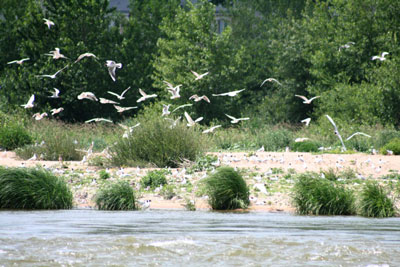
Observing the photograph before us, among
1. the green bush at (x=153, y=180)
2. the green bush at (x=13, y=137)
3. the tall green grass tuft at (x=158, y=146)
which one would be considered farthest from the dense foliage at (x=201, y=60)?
the green bush at (x=153, y=180)

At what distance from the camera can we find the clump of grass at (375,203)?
40.1 ft

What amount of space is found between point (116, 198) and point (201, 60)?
23.5 meters

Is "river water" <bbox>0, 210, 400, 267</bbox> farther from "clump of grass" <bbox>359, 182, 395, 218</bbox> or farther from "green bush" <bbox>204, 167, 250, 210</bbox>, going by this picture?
"green bush" <bbox>204, 167, 250, 210</bbox>

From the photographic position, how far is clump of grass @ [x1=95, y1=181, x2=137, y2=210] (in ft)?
43.0

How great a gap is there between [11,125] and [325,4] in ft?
65.1

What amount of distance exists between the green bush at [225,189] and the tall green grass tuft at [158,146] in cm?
463

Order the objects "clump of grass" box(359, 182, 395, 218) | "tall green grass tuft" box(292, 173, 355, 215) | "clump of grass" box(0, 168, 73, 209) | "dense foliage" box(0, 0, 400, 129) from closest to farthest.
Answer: "clump of grass" box(359, 182, 395, 218)
"tall green grass tuft" box(292, 173, 355, 215)
"clump of grass" box(0, 168, 73, 209)
"dense foliage" box(0, 0, 400, 129)

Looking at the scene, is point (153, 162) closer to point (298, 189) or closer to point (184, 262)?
point (298, 189)

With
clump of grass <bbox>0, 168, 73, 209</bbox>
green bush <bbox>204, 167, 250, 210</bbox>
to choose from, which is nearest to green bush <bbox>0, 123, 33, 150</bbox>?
clump of grass <bbox>0, 168, 73, 209</bbox>

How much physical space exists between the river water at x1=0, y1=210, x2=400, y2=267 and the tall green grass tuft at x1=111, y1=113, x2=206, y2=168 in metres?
5.91

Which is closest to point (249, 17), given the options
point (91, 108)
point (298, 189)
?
point (91, 108)

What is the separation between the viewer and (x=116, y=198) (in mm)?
13125

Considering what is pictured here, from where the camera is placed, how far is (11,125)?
82.7ft

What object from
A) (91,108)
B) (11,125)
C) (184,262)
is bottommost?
(184,262)
